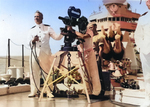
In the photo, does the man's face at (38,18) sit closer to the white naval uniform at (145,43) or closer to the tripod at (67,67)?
the tripod at (67,67)

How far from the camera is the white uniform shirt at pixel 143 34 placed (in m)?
2.94

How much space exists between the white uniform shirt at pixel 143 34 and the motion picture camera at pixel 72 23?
82 cm

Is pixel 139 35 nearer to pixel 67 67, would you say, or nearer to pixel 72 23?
pixel 72 23

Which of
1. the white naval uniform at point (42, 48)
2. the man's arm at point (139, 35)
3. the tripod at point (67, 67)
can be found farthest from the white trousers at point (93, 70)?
the man's arm at point (139, 35)

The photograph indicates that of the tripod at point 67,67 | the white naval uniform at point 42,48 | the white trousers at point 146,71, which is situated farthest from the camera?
the white naval uniform at point 42,48

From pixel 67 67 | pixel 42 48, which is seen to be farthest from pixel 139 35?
pixel 42 48

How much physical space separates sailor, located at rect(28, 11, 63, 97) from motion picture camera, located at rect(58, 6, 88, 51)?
178 mm

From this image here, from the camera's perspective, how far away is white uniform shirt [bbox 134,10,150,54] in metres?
2.94

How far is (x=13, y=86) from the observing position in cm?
448

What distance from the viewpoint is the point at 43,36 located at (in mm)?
3807

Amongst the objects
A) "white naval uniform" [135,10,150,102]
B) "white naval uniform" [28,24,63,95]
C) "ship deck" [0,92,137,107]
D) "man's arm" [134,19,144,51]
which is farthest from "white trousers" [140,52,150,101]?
"white naval uniform" [28,24,63,95]

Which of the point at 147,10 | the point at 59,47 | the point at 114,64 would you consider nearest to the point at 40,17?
the point at 59,47

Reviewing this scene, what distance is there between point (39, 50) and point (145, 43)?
1.62 meters

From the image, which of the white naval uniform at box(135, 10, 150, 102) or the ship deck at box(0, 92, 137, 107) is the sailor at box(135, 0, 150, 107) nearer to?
the white naval uniform at box(135, 10, 150, 102)
